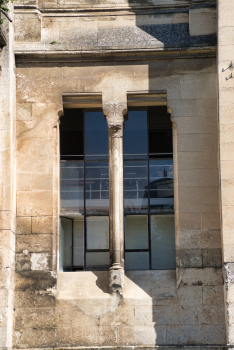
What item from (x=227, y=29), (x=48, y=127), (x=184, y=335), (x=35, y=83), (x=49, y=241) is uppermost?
(x=227, y=29)

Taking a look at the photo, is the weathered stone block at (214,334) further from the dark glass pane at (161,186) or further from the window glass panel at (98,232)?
the window glass panel at (98,232)

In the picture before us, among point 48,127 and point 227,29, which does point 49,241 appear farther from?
point 227,29

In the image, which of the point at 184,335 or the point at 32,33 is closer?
the point at 184,335

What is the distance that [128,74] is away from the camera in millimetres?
19016

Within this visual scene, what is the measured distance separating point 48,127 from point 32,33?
262cm

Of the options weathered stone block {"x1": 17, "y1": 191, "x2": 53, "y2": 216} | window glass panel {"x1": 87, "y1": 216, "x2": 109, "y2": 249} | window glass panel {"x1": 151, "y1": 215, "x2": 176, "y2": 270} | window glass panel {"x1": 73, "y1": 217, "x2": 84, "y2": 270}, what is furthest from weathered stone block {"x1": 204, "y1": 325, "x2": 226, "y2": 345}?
weathered stone block {"x1": 17, "y1": 191, "x2": 53, "y2": 216}

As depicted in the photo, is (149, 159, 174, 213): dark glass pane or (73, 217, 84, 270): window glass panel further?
(149, 159, 174, 213): dark glass pane

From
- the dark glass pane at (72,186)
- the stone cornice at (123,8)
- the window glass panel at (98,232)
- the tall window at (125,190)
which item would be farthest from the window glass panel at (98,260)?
the stone cornice at (123,8)

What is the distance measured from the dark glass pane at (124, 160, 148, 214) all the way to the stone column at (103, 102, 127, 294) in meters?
0.96

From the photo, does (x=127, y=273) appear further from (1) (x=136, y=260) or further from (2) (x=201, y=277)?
(2) (x=201, y=277)

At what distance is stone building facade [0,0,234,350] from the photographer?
17359mm

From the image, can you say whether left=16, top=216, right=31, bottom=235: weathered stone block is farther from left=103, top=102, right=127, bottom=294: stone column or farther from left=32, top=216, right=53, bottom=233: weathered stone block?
left=103, top=102, right=127, bottom=294: stone column

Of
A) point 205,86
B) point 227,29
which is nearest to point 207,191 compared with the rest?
point 205,86

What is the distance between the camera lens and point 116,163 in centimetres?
1847
